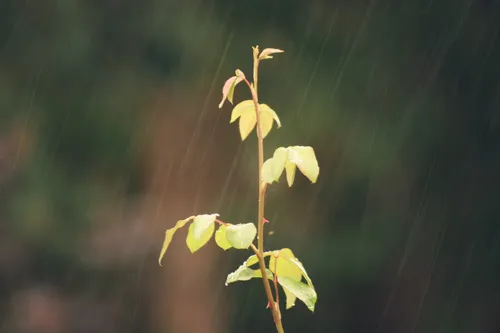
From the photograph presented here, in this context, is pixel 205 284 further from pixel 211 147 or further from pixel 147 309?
pixel 211 147

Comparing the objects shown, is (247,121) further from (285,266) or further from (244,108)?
(285,266)

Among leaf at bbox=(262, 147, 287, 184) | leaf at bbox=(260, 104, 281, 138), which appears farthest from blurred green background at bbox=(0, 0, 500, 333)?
leaf at bbox=(262, 147, 287, 184)

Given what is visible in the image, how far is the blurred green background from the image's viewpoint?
1698 mm

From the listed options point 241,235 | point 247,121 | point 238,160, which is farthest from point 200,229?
point 238,160

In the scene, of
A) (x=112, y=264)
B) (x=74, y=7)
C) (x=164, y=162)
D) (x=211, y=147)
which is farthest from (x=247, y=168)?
(x=74, y=7)

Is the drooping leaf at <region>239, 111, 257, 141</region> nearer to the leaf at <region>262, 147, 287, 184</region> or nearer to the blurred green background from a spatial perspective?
the leaf at <region>262, 147, 287, 184</region>

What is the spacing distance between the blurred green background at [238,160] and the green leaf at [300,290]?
1.06 m

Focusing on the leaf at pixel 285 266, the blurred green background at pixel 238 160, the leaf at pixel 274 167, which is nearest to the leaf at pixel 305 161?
the leaf at pixel 274 167

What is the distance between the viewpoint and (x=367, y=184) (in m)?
1.76

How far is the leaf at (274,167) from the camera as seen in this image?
57cm

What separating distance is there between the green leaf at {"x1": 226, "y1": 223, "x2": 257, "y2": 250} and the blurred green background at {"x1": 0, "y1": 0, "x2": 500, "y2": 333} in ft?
3.69

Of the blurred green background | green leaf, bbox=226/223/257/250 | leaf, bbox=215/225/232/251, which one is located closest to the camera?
green leaf, bbox=226/223/257/250

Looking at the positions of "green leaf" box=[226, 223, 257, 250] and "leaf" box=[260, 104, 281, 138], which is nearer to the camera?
"green leaf" box=[226, 223, 257, 250]

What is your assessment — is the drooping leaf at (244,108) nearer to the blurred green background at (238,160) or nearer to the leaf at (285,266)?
the leaf at (285,266)
